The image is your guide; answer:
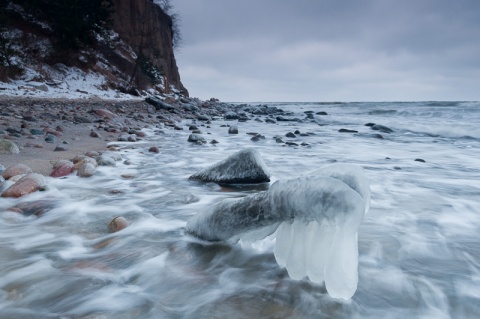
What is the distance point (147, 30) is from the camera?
2714 cm

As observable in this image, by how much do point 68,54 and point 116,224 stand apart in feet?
64.0

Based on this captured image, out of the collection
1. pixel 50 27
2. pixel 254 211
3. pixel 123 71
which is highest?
pixel 50 27

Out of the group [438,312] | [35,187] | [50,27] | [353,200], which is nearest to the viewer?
[353,200]

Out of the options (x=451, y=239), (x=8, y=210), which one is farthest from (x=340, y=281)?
(x=8, y=210)

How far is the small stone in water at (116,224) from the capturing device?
1943mm

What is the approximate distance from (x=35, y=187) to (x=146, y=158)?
178 cm

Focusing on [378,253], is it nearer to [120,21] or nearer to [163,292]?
[163,292]

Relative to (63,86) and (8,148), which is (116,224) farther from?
(63,86)

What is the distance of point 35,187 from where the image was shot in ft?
8.11

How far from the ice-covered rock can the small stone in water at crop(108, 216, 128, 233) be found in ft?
3.88

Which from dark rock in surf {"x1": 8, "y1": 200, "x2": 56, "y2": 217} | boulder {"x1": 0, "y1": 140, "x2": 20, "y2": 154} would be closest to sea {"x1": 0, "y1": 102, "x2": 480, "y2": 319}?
dark rock in surf {"x1": 8, "y1": 200, "x2": 56, "y2": 217}

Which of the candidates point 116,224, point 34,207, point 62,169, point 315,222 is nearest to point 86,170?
point 62,169

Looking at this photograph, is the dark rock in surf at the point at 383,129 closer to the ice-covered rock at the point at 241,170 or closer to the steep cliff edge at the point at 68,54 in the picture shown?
the ice-covered rock at the point at 241,170

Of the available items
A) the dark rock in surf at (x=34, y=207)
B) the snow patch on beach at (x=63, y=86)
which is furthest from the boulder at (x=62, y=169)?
the snow patch on beach at (x=63, y=86)
